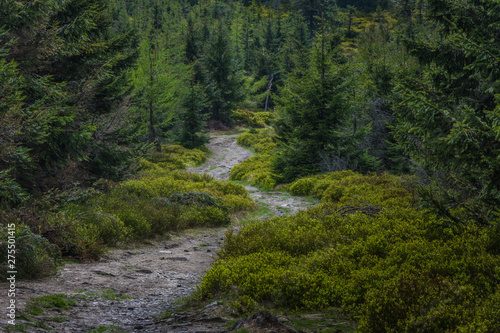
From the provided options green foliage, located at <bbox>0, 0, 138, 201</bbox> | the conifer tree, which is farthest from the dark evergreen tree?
green foliage, located at <bbox>0, 0, 138, 201</bbox>

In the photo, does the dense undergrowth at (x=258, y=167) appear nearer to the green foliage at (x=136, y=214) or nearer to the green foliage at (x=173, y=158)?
the green foliage at (x=136, y=214)

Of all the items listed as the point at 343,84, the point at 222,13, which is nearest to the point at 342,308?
the point at 343,84

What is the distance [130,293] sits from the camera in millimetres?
5461

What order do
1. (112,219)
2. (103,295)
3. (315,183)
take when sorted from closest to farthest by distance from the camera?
(103,295)
(112,219)
(315,183)

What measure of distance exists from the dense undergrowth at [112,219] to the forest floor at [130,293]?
12.9 inches

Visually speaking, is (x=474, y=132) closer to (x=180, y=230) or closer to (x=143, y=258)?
(x=143, y=258)

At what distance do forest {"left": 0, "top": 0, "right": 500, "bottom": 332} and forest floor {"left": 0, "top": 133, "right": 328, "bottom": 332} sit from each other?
13.6 inches

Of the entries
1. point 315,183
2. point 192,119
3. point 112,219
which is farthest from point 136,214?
point 192,119

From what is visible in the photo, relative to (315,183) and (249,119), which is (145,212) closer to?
(315,183)

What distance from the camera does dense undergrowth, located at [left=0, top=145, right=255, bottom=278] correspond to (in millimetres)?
5266

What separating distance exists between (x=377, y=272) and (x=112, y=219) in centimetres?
595

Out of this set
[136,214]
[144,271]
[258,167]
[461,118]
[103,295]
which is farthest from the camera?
[258,167]

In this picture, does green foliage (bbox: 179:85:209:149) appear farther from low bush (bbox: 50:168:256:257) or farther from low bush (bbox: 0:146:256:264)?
low bush (bbox: 50:168:256:257)

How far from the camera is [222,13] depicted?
84.0 meters
